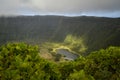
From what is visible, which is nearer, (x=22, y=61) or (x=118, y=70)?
(x=22, y=61)

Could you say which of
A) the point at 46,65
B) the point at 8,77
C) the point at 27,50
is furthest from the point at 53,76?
the point at 8,77

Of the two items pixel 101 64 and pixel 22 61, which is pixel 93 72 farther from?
pixel 22 61

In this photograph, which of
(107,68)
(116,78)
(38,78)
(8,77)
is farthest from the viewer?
(107,68)

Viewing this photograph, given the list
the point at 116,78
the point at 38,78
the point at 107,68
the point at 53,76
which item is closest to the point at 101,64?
the point at 107,68

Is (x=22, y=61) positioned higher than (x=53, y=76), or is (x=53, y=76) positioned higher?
(x=22, y=61)

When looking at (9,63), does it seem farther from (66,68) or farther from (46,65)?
(66,68)

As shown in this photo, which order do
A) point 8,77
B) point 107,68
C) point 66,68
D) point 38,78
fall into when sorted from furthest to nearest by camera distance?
point 66,68, point 107,68, point 38,78, point 8,77
